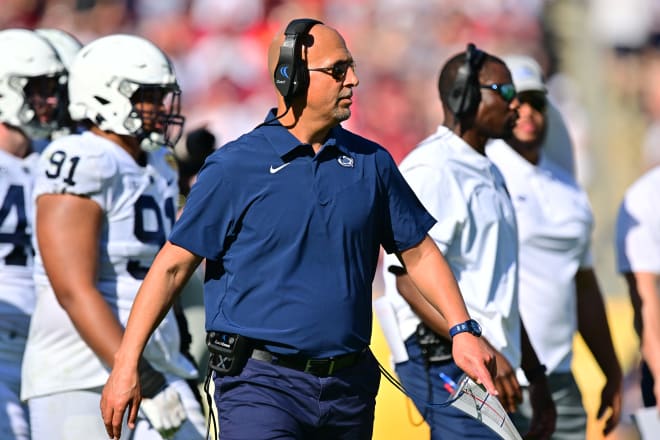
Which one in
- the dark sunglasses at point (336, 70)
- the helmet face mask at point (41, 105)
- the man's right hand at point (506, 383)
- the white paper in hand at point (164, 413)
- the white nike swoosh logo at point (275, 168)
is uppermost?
the dark sunglasses at point (336, 70)

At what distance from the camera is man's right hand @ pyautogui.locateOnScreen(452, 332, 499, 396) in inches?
166

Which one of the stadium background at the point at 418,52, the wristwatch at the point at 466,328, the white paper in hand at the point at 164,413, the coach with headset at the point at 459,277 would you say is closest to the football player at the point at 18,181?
the white paper in hand at the point at 164,413

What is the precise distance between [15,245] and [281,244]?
216 centimetres

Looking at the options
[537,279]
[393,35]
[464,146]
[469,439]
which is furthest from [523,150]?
[393,35]

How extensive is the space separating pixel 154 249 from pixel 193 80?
26.3 ft

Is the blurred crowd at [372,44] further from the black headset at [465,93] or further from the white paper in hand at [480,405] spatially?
the white paper in hand at [480,405]

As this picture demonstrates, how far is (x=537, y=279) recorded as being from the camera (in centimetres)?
638

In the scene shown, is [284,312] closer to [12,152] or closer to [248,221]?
[248,221]

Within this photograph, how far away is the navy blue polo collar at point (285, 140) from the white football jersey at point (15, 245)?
6.25 ft

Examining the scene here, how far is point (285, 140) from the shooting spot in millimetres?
4344

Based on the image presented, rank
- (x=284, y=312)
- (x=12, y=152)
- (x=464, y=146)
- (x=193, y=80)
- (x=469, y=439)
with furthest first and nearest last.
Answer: (x=193, y=80)
(x=12, y=152)
(x=464, y=146)
(x=469, y=439)
(x=284, y=312)

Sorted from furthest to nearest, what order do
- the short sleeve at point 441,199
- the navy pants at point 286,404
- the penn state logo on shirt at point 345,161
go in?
the short sleeve at point 441,199, the penn state logo on shirt at point 345,161, the navy pants at point 286,404

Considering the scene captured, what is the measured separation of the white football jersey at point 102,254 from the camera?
5.18 meters

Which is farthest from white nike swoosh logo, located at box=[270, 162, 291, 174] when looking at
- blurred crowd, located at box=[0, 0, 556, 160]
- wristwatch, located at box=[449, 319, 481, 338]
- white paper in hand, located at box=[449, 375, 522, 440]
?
blurred crowd, located at box=[0, 0, 556, 160]
